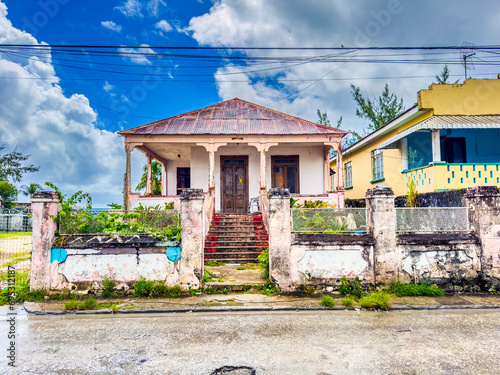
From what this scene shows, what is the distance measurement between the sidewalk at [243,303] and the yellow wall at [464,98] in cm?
741

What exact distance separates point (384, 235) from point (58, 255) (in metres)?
6.66

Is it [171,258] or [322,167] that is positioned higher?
[322,167]

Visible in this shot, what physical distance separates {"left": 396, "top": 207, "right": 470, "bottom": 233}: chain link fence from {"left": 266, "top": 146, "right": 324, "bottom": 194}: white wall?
840cm

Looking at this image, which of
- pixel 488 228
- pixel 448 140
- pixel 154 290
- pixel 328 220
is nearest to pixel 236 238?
pixel 328 220

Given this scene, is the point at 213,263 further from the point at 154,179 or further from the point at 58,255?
the point at 154,179

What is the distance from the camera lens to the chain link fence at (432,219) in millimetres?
6918

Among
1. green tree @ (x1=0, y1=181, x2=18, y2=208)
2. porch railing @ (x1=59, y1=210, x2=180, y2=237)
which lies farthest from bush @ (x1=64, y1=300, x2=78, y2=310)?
green tree @ (x1=0, y1=181, x2=18, y2=208)

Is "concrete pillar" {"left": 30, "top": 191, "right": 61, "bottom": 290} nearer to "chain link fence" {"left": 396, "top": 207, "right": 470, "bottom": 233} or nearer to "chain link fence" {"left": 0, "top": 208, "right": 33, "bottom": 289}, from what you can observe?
"chain link fence" {"left": 0, "top": 208, "right": 33, "bottom": 289}

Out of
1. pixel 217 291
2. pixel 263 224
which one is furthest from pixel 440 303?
pixel 263 224

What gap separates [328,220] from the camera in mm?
6980

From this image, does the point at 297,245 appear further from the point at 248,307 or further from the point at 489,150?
the point at 489,150

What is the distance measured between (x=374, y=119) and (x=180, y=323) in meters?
27.6

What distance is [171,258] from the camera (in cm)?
657

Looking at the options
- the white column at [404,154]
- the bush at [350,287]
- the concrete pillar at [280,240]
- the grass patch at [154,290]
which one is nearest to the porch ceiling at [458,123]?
the white column at [404,154]
